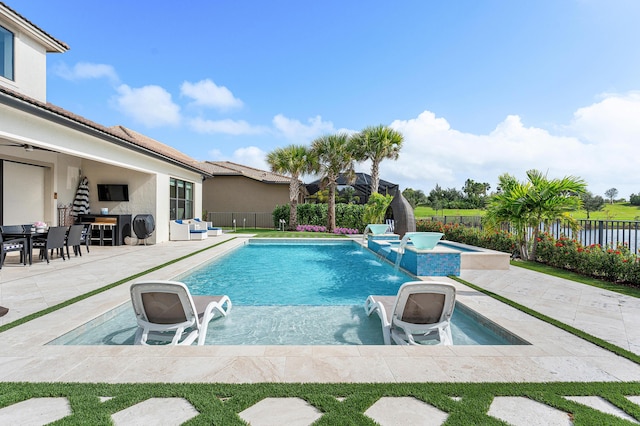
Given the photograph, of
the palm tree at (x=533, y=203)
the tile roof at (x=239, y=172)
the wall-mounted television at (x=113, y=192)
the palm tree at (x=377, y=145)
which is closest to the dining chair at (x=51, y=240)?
the wall-mounted television at (x=113, y=192)

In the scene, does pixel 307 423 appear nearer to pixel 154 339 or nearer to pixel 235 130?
pixel 154 339

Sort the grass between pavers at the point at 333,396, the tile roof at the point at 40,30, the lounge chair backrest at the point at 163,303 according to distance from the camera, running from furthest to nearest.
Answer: the tile roof at the point at 40,30 < the lounge chair backrest at the point at 163,303 < the grass between pavers at the point at 333,396

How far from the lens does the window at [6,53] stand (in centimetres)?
950

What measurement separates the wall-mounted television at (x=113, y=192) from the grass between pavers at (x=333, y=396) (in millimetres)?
11969

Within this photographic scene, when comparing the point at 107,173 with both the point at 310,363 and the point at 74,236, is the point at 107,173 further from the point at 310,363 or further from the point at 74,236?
the point at 310,363

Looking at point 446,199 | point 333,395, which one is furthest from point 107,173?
point 446,199

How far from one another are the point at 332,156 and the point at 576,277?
570 inches

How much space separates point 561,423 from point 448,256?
17.8 ft

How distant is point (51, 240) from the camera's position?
8.25m

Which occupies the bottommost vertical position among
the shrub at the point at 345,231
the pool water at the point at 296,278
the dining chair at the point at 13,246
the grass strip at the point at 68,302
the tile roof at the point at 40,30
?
the pool water at the point at 296,278

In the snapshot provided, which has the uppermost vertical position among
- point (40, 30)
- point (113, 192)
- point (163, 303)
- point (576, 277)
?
point (40, 30)

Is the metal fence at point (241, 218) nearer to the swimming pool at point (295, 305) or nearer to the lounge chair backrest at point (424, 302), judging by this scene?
the swimming pool at point (295, 305)

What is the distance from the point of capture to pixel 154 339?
405 centimetres

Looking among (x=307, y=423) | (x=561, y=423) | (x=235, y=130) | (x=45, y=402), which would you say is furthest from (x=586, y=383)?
(x=235, y=130)
